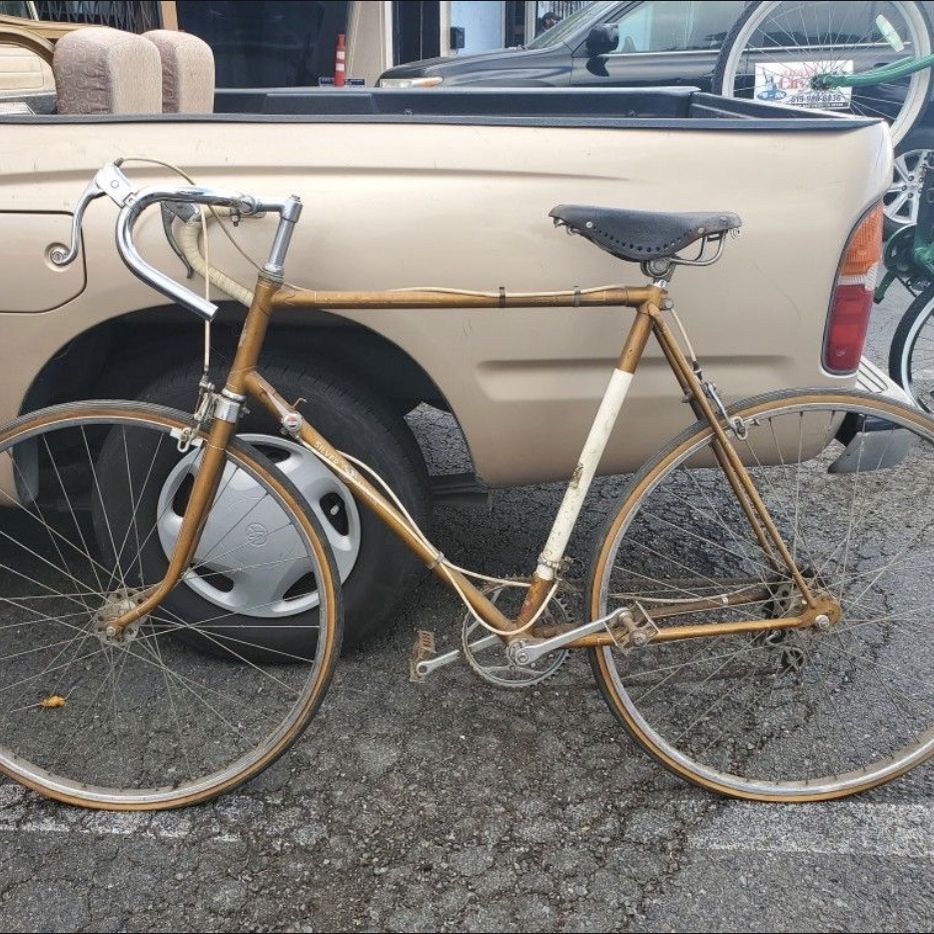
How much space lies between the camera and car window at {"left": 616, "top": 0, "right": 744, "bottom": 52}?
7.89 metres

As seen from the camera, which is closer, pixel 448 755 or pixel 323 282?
pixel 323 282

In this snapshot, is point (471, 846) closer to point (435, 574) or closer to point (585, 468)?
point (435, 574)

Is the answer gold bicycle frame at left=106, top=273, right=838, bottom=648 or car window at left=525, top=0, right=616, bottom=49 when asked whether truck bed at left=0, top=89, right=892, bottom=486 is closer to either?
gold bicycle frame at left=106, top=273, right=838, bottom=648

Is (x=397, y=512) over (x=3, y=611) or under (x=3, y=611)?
over

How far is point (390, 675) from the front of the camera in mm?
2801

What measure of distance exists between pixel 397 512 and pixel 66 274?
1.00m

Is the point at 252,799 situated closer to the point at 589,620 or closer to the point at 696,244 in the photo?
the point at 589,620

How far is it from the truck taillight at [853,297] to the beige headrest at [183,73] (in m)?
2.52

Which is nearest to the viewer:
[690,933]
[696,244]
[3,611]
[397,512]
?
[690,933]

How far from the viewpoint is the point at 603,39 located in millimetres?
7656

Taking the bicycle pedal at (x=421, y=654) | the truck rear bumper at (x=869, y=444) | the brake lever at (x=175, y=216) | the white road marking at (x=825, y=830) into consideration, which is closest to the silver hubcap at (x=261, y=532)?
the bicycle pedal at (x=421, y=654)

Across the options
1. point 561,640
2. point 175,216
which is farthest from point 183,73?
point 561,640

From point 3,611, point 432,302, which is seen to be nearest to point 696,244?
point 432,302

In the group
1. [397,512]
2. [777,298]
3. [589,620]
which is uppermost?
[777,298]
